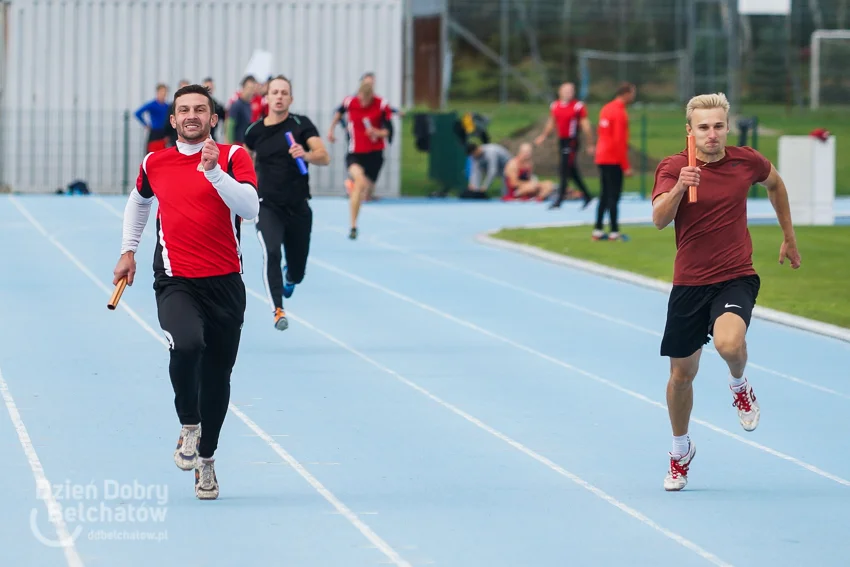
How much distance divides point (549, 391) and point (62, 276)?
Result: 26.4 feet

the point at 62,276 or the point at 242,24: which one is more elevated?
the point at 242,24

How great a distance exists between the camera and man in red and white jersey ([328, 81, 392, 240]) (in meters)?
20.5

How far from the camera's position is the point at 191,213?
7.71 meters

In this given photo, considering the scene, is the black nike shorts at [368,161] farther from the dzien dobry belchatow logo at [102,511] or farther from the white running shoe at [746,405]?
the dzien dobry belchatow logo at [102,511]

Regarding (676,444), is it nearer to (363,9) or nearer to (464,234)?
(464,234)

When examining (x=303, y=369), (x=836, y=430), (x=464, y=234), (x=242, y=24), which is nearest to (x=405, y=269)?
(x=464, y=234)

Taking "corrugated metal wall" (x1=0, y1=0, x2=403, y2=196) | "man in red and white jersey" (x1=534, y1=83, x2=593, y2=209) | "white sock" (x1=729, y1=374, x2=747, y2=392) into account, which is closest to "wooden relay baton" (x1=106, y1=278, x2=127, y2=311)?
"white sock" (x1=729, y1=374, x2=747, y2=392)

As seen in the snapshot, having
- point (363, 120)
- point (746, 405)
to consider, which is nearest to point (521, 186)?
point (363, 120)

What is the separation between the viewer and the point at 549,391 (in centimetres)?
1111

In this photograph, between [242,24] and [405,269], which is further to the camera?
[242,24]

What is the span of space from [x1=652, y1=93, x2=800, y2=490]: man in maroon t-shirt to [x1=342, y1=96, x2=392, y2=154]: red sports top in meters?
12.2

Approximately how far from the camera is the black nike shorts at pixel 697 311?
8.11 metres

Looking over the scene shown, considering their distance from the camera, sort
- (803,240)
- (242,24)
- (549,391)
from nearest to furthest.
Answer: (549,391) → (803,240) → (242,24)

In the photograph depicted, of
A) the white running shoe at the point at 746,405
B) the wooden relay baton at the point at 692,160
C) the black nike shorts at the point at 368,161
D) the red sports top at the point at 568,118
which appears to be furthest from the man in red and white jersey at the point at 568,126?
the wooden relay baton at the point at 692,160
